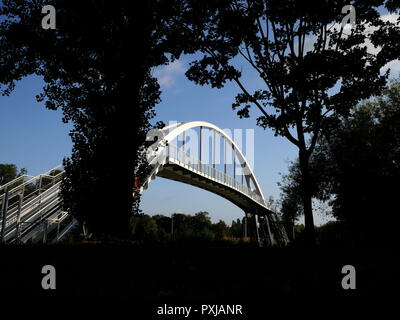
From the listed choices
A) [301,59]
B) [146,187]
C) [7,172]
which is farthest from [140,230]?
[7,172]

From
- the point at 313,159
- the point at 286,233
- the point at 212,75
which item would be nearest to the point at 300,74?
the point at 212,75

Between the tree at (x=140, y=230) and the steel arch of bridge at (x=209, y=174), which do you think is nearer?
the tree at (x=140, y=230)

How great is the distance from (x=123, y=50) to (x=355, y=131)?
18.9 metres

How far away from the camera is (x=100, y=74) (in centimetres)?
1447

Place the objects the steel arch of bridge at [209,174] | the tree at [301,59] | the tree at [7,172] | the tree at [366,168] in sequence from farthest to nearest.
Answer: the tree at [7,172] < the steel arch of bridge at [209,174] < the tree at [366,168] < the tree at [301,59]

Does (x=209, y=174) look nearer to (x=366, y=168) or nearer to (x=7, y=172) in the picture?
(x=366, y=168)

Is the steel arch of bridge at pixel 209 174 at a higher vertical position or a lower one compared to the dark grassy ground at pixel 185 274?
higher

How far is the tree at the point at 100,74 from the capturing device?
42.8 feet

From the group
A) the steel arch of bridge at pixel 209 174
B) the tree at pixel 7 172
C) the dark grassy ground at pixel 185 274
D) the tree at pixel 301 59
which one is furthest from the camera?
the tree at pixel 7 172

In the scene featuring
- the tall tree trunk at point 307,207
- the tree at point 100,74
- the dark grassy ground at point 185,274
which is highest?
the tree at point 100,74

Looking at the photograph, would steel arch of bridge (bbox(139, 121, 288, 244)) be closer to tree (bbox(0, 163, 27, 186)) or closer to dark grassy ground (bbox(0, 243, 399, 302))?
dark grassy ground (bbox(0, 243, 399, 302))

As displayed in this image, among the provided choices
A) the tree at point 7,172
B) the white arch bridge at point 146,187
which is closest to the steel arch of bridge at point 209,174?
the white arch bridge at point 146,187

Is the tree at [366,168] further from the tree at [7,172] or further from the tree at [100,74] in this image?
the tree at [7,172]

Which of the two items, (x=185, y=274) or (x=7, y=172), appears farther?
(x=7, y=172)
